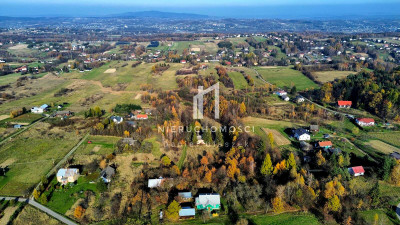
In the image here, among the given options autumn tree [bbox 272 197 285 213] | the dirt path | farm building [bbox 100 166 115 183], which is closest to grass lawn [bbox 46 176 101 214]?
farm building [bbox 100 166 115 183]

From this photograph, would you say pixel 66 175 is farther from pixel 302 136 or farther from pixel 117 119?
pixel 302 136

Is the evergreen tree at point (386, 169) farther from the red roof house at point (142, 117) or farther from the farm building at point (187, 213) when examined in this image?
the red roof house at point (142, 117)

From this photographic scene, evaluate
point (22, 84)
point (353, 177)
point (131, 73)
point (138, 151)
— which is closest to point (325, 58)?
point (131, 73)

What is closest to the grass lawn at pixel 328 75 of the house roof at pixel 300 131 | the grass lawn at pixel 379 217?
the house roof at pixel 300 131

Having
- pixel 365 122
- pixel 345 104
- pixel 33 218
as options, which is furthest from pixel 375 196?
pixel 33 218

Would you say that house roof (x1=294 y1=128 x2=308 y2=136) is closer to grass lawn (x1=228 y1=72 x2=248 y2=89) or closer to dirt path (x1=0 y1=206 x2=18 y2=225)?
grass lawn (x1=228 y1=72 x2=248 y2=89)

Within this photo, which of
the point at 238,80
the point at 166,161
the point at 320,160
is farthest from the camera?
the point at 238,80
